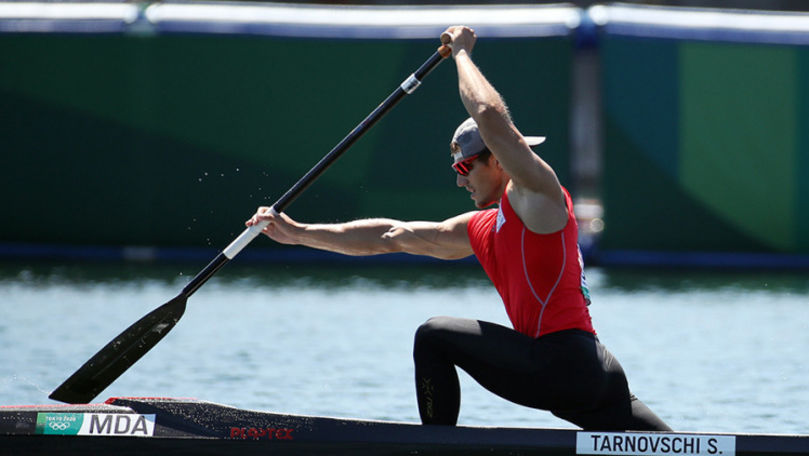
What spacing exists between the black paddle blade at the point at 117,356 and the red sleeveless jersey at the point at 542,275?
179cm

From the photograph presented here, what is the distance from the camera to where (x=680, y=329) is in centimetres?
1020

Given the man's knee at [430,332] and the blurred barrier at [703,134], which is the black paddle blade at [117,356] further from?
the blurred barrier at [703,134]

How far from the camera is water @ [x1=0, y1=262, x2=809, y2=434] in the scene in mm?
7637

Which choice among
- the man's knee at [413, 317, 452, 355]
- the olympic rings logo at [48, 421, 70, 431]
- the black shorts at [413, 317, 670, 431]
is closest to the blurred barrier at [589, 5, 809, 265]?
the black shorts at [413, 317, 670, 431]

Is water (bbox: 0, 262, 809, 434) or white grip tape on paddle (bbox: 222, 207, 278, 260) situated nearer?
white grip tape on paddle (bbox: 222, 207, 278, 260)

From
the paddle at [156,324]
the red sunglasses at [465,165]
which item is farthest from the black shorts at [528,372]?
the paddle at [156,324]

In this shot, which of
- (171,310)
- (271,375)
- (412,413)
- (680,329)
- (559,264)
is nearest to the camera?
(559,264)

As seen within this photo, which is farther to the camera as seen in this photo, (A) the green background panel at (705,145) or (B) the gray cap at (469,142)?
(A) the green background panel at (705,145)

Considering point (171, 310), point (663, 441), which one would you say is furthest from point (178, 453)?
point (663, 441)

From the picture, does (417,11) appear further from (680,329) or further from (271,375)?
(271,375)

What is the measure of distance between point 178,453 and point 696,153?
9.32m

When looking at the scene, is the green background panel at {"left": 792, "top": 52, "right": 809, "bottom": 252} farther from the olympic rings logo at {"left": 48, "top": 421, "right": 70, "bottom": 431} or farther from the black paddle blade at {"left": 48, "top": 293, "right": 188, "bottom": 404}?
the olympic rings logo at {"left": 48, "top": 421, "right": 70, "bottom": 431}

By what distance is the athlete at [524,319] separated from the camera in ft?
14.8

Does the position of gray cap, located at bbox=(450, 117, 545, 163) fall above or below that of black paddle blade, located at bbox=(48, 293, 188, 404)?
above
